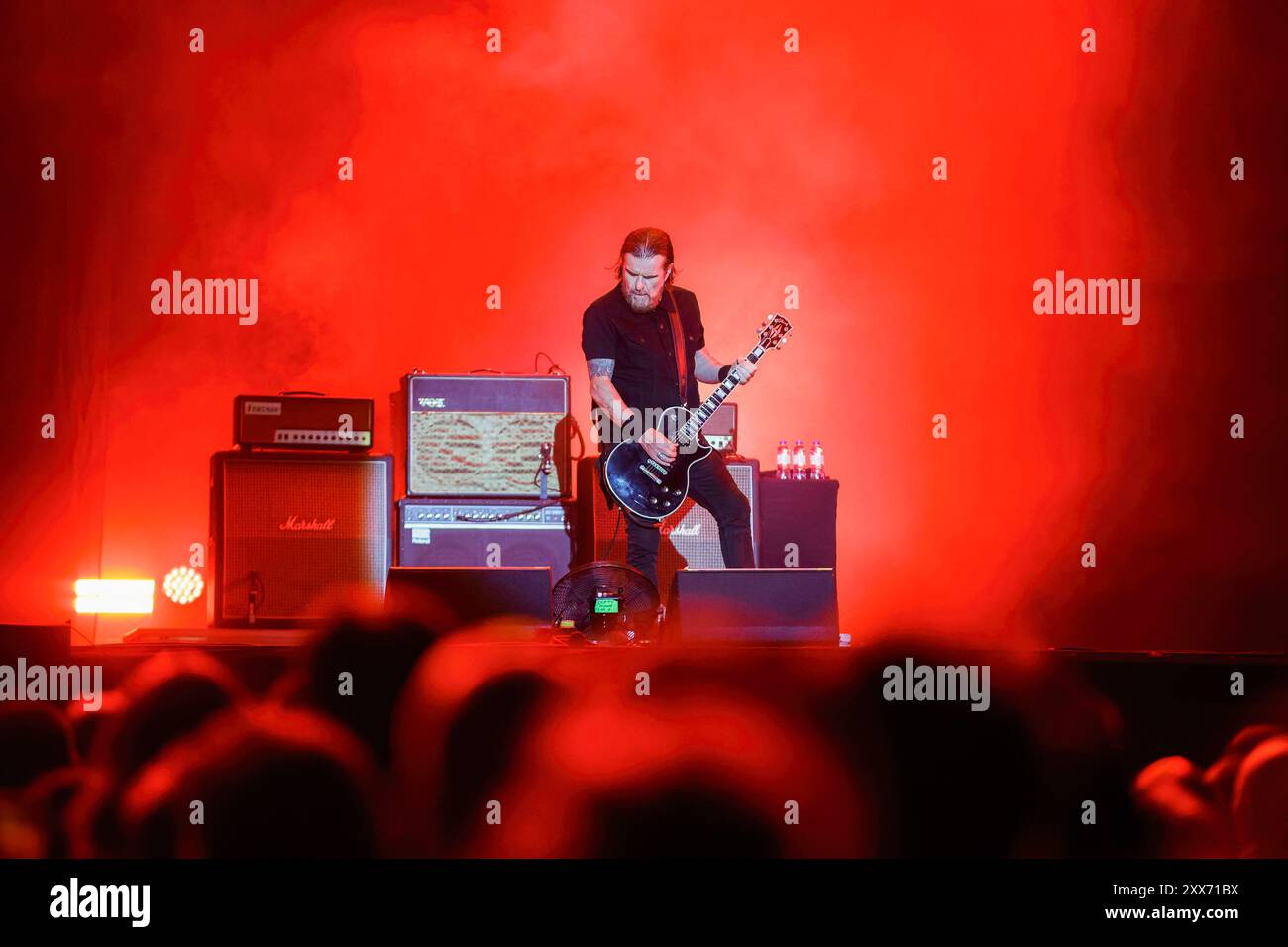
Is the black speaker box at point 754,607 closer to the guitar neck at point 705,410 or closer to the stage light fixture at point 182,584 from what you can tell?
the guitar neck at point 705,410

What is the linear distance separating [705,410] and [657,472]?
0.30m

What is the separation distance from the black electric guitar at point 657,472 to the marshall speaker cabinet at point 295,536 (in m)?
1.14

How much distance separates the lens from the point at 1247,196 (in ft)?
19.7

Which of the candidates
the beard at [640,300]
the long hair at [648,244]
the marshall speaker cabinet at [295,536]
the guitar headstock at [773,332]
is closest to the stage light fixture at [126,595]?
the marshall speaker cabinet at [295,536]

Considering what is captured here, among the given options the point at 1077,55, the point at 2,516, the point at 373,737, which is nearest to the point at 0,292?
the point at 2,516

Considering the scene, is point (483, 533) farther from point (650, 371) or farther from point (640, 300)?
point (640, 300)

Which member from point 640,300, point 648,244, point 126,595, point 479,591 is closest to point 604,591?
point 479,591

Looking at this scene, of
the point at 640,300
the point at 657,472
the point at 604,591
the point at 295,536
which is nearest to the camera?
the point at 604,591

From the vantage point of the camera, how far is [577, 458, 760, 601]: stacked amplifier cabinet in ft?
16.1

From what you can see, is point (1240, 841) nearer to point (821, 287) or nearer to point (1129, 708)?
point (1129, 708)

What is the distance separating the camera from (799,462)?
597 cm

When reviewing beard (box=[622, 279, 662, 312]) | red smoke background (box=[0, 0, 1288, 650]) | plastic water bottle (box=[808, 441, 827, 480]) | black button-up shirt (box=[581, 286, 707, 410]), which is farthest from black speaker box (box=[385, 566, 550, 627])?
red smoke background (box=[0, 0, 1288, 650])

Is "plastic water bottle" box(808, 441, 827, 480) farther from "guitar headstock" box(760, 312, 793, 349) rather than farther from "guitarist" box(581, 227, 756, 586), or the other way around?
"guitar headstock" box(760, 312, 793, 349)
